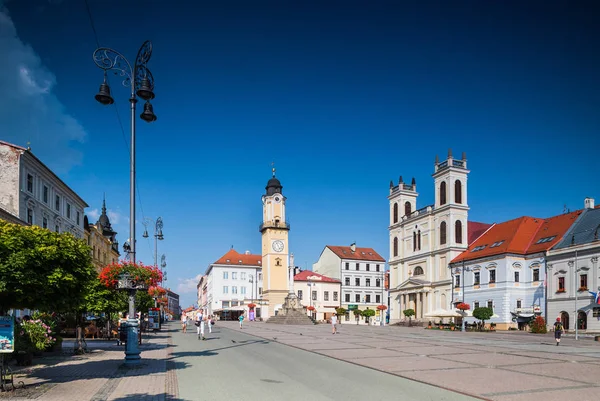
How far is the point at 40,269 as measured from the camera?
36.1 ft

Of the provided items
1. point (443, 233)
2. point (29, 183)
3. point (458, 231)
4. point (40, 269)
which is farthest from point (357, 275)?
point (40, 269)

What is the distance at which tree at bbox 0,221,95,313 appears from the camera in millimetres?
10430

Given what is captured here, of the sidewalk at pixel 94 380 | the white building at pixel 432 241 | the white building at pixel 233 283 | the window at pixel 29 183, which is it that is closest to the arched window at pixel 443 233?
the white building at pixel 432 241

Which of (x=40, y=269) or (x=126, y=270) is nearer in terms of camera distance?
(x=40, y=269)

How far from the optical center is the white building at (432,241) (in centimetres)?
6100

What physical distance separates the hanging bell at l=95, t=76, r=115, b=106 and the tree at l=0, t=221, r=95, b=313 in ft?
15.6

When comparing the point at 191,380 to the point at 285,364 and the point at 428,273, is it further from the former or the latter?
the point at 428,273

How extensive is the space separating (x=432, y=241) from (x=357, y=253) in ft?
105

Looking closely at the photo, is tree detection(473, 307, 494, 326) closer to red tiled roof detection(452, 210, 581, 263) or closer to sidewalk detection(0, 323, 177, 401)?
red tiled roof detection(452, 210, 581, 263)

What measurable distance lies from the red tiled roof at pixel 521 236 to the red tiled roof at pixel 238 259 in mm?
59598

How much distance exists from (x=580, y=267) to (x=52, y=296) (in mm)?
43451

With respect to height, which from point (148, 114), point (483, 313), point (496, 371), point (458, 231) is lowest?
point (483, 313)

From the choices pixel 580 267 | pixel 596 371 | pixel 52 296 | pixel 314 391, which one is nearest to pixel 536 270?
pixel 580 267

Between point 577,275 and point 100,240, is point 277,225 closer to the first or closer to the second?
point 100,240
